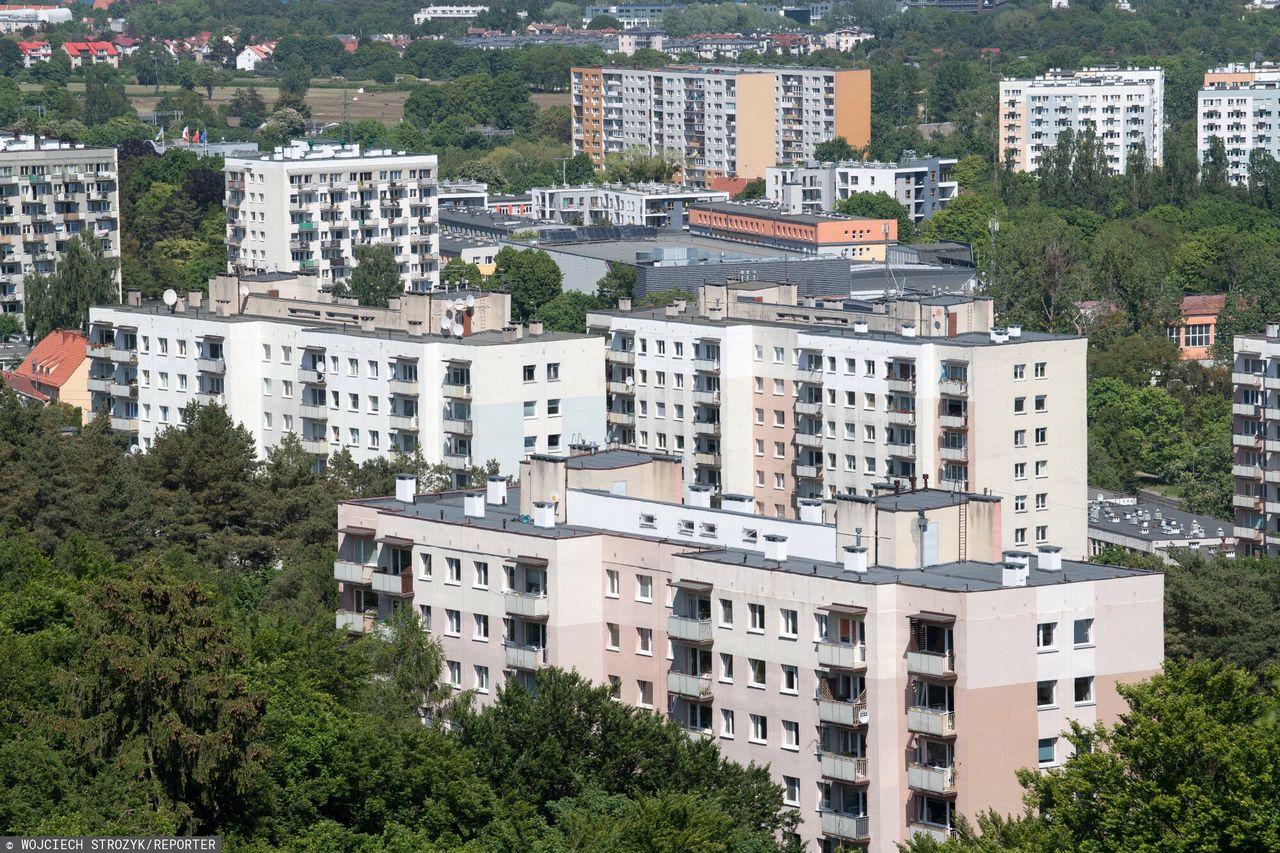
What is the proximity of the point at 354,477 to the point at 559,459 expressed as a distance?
12598 millimetres

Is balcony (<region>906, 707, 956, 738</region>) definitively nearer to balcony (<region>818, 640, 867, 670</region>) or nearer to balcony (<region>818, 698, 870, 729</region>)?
balcony (<region>818, 698, 870, 729</region>)

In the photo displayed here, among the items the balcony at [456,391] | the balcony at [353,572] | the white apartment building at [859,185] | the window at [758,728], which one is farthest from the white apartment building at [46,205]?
the window at [758,728]

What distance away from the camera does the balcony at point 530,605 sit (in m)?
41.8

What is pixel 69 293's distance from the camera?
93250 millimetres

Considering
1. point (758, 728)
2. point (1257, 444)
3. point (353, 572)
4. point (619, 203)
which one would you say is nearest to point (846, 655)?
point (758, 728)

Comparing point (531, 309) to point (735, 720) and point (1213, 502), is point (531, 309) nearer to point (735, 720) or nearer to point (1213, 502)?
point (1213, 502)

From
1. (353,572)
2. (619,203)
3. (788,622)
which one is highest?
(788,622)

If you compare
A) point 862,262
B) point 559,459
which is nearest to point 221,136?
point 862,262

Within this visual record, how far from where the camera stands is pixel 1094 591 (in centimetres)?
3819

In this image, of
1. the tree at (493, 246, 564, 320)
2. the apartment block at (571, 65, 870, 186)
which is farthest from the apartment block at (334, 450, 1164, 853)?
the apartment block at (571, 65, 870, 186)

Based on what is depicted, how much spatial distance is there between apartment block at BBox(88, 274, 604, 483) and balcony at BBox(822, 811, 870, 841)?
75.7 ft

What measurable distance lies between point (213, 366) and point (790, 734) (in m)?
30.2

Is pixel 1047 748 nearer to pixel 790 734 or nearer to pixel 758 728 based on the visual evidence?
pixel 790 734

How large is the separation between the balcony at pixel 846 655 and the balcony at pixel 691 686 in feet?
8.07
